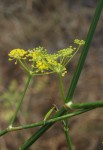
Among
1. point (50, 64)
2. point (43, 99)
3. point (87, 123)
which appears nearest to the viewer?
point (50, 64)

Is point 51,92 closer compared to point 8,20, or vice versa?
point 51,92

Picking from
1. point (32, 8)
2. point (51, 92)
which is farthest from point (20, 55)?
point (32, 8)

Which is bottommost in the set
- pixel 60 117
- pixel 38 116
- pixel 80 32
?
pixel 38 116

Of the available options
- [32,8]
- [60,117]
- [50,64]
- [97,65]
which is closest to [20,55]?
[50,64]

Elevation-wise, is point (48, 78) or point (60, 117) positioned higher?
point (60, 117)

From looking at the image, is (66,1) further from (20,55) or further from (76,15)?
(20,55)

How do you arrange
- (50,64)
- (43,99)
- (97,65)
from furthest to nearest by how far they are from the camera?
(97,65), (43,99), (50,64)
